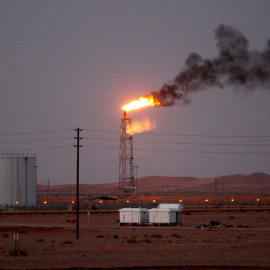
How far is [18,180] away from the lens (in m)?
88.0

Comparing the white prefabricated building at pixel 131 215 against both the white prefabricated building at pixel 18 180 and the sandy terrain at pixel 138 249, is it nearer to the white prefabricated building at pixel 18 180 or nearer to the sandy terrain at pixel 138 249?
the sandy terrain at pixel 138 249

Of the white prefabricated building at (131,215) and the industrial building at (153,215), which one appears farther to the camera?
the white prefabricated building at (131,215)

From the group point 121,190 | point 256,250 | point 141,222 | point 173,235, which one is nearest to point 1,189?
point 121,190

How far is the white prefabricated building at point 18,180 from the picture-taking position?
87.8 m

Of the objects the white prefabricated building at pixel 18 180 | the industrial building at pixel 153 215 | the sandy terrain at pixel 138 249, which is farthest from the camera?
the white prefabricated building at pixel 18 180

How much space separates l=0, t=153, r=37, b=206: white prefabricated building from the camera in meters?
87.8


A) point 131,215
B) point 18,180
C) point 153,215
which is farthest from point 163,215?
point 18,180

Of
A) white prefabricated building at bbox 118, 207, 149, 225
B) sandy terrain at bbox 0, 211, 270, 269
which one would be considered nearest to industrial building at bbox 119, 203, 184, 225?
white prefabricated building at bbox 118, 207, 149, 225

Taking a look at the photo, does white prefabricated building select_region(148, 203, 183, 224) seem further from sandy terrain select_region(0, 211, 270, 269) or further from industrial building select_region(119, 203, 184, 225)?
sandy terrain select_region(0, 211, 270, 269)

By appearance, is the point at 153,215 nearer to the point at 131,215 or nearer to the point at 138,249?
the point at 131,215

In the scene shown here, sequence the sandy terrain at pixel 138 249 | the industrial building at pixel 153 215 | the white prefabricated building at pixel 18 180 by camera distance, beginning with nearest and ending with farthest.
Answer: the sandy terrain at pixel 138 249 → the industrial building at pixel 153 215 → the white prefabricated building at pixel 18 180

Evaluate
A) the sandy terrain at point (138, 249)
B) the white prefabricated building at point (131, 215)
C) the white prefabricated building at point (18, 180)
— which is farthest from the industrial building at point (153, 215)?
the white prefabricated building at point (18, 180)

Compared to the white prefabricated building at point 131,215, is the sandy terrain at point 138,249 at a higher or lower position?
lower

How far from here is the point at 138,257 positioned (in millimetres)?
31234
